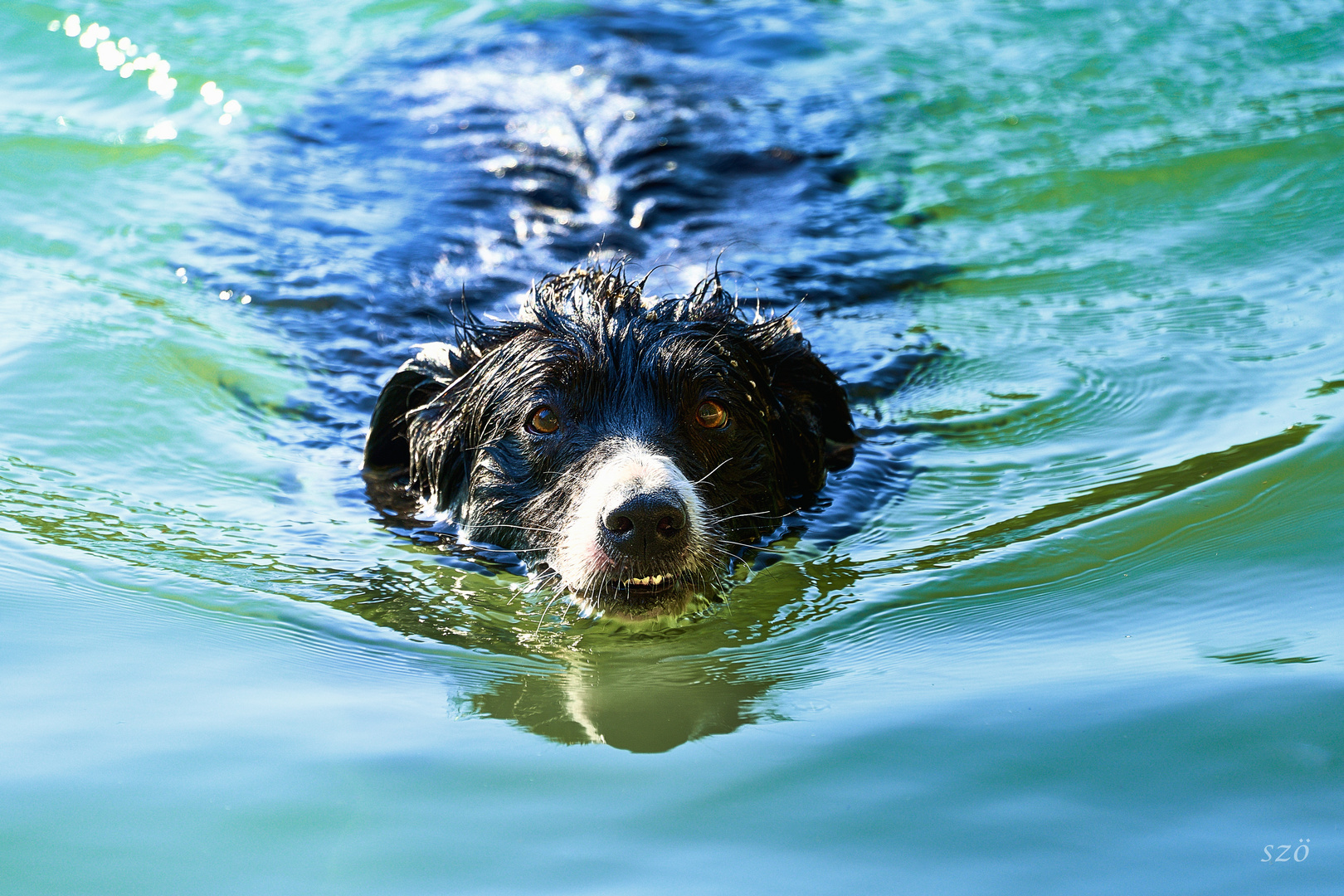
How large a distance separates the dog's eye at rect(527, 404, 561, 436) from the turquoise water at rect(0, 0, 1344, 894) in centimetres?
64

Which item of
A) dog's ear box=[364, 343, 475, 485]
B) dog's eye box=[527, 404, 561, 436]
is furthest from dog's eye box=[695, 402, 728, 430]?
dog's ear box=[364, 343, 475, 485]

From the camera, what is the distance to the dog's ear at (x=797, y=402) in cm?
594

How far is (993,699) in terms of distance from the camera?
3.79 m

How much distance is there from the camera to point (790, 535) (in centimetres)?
571

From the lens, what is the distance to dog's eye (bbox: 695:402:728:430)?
5.41 m

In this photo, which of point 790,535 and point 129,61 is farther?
point 129,61

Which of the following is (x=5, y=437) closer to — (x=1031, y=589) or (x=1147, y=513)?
(x=1031, y=589)

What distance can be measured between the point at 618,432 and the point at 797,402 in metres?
1.18

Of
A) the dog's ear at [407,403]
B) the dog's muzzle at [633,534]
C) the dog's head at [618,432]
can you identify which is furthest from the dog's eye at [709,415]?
the dog's ear at [407,403]

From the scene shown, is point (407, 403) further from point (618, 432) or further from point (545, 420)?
point (618, 432)

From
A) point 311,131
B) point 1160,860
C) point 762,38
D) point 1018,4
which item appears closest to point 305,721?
point 1160,860

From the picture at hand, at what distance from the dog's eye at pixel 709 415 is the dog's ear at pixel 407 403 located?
3.67 feet

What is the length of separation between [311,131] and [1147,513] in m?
7.26

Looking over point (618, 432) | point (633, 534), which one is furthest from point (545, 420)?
point (633, 534)
